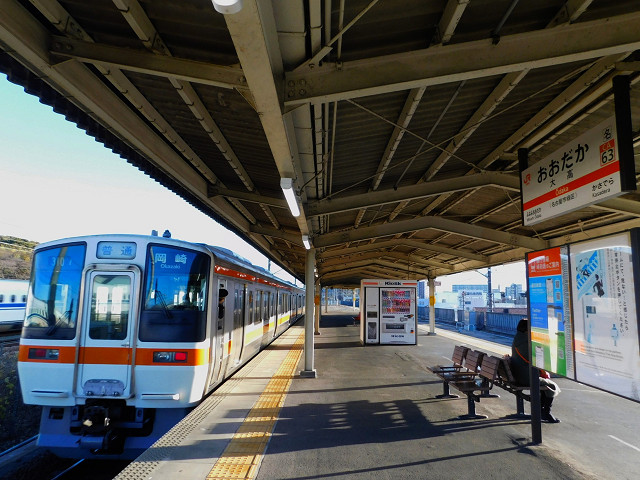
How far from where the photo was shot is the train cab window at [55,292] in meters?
5.43

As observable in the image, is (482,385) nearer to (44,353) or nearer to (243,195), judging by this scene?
(243,195)

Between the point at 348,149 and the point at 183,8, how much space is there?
3.40 metres

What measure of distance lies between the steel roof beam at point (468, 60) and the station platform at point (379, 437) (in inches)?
146

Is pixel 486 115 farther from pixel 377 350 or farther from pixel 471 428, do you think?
pixel 377 350

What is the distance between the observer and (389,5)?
3346 millimetres

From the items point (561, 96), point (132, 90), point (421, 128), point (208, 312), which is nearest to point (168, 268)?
point (208, 312)

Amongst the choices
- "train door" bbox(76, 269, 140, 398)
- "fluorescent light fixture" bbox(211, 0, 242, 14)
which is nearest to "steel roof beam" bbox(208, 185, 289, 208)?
"train door" bbox(76, 269, 140, 398)

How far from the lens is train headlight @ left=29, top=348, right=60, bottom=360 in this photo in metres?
5.34

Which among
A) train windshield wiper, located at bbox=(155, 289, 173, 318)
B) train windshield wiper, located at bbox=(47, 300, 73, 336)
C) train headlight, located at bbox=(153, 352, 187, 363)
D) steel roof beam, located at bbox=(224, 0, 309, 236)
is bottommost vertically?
train headlight, located at bbox=(153, 352, 187, 363)

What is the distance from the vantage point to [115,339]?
5.46 meters

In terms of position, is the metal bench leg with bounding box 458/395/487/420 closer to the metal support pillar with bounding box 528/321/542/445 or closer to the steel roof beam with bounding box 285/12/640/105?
the metal support pillar with bounding box 528/321/542/445

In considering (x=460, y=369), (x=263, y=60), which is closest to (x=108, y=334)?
(x=263, y=60)

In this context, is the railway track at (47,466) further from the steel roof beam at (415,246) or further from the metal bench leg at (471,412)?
the steel roof beam at (415,246)

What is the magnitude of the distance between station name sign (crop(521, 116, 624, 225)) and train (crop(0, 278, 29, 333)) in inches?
775
